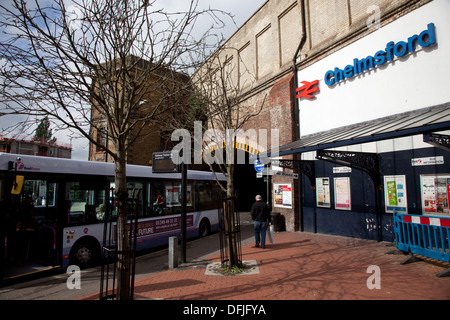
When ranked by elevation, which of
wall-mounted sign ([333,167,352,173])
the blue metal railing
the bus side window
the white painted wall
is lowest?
the blue metal railing

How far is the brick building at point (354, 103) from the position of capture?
7.79m

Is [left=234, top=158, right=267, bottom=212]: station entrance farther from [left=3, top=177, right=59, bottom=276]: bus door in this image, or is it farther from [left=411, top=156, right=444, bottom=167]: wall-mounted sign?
[left=3, top=177, right=59, bottom=276]: bus door

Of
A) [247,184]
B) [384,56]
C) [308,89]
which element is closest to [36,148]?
[247,184]

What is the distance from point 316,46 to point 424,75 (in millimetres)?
4865

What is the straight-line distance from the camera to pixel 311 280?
572cm

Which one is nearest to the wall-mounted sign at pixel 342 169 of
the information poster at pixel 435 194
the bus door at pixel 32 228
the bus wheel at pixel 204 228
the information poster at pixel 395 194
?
the information poster at pixel 395 194

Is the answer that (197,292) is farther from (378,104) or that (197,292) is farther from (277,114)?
(277,114)

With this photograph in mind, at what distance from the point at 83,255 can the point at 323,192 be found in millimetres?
8817

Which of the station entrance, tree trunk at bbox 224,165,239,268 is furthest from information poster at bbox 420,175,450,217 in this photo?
the station entrance

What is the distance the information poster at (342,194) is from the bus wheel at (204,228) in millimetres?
5657

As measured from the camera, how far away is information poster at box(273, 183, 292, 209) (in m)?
12.6

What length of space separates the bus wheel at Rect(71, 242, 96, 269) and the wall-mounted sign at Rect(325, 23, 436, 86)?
10336 mm

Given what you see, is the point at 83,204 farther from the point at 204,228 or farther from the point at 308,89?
the point at 308,89

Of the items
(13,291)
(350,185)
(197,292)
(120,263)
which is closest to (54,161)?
(13,291)
